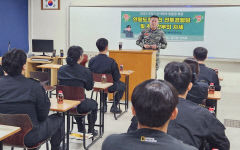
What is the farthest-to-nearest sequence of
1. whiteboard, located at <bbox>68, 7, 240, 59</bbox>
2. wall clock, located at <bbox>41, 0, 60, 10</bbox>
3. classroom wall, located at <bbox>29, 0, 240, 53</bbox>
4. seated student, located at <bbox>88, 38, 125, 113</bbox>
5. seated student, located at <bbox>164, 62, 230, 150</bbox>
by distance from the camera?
wall clock, located at <bbox>41, 0, 60, 10</bbox> → classroom wall, located at <bbox>29, 0, 240, 53</bbox> → whiteboard, located at <bbox>68, 7, 240, 59</bbox> → seated student, located at <bbox>88, 38, 125, 113</bbox> → seated student, located at <bbox>164, 62, 230, 150</bbox>

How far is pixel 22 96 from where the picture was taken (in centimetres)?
265

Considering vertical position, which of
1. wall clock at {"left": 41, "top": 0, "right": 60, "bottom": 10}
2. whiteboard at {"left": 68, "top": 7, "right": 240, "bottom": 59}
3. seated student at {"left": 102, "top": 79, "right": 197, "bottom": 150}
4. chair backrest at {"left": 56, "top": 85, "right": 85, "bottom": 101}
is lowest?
chair backrest at {"left": 56, "top": 85, "right": 85, "bottom": 101}

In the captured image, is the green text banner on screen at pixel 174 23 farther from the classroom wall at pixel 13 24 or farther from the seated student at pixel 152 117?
the seated student at pixel 152 117

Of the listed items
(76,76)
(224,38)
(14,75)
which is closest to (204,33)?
(224,38)

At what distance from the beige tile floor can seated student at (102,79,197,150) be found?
9.26ft

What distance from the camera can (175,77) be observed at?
6.90ft

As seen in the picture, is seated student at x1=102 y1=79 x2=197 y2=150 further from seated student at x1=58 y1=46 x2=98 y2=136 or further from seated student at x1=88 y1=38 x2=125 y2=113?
seated student at x1=88 y1=38 x2=125 y2=113

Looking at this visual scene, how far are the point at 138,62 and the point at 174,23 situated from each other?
7.59 ft

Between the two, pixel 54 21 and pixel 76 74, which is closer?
pixel 76 74

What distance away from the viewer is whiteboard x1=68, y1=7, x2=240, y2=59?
7.80m

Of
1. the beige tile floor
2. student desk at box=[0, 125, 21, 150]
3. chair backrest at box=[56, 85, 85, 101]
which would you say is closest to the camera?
student desk at box=[0, 125, 21, 150]

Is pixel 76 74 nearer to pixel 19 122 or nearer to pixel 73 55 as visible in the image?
pixel 73 55

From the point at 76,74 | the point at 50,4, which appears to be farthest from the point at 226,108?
the point at 50,4

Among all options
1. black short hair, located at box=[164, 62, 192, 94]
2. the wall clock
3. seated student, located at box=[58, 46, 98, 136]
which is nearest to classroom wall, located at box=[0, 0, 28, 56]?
the wall clock
